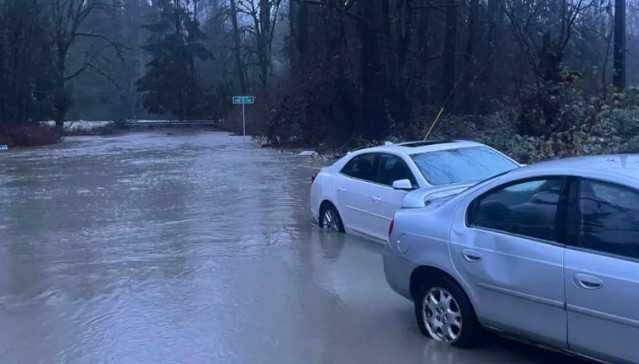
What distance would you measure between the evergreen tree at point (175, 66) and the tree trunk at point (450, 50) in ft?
155

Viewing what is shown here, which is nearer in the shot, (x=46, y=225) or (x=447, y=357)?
(x=447, y=357)

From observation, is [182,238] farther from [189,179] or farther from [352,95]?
[352,95]

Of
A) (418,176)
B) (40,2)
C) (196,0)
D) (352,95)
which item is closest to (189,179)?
(352,95)

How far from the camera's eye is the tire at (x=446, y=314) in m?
6.30

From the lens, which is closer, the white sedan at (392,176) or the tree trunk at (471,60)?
the white sedan at (392,176)

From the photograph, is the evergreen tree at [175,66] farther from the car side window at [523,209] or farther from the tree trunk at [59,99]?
the car side window at [523,209]

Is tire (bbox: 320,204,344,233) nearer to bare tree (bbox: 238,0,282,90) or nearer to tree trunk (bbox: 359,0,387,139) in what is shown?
tree trunk (bbox: 359,0,387,139)

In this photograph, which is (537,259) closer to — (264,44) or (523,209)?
(523,209)

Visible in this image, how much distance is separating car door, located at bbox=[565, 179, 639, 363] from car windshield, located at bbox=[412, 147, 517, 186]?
16.0 feet

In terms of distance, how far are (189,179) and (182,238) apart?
10.4 m

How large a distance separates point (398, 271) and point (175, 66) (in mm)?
72224

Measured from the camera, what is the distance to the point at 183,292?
8.91m

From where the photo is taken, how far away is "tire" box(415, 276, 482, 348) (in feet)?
20.7

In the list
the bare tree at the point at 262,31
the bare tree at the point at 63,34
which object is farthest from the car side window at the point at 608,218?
the bare tree at the point at 262,31
